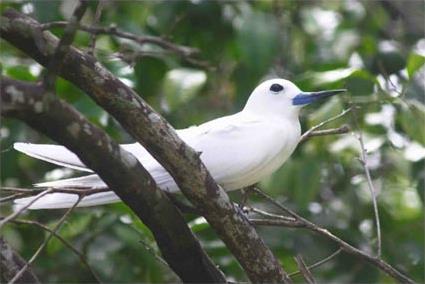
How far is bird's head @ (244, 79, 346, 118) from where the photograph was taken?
4.07 metres

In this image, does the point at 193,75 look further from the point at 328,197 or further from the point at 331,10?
the point at 331,10

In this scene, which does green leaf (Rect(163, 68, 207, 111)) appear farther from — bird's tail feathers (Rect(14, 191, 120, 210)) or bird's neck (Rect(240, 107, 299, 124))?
bird's tail feathers (Rect(14, 191, 120, 210))

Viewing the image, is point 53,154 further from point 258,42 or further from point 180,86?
point 258,42

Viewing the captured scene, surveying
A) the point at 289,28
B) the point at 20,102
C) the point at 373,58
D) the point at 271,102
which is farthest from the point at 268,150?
the point at 289,28

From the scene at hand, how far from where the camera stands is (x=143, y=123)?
→ 9.87 ft

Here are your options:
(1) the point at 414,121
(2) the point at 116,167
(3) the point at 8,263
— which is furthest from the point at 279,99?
(2) the point at 116,167

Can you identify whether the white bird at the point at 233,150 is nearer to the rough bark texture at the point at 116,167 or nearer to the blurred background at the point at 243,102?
the rough bark texture at the point at 116,167

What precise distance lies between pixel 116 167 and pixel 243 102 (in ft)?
8.03

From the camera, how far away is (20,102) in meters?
2.62

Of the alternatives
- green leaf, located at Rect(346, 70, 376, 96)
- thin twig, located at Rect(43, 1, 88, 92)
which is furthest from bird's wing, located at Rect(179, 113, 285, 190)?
thin twig, located at Rect(43, 1, 88, 92)

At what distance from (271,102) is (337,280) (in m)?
1.28

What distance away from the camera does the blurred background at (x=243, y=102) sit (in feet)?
15.3

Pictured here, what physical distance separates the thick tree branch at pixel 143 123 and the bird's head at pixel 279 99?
89 cm

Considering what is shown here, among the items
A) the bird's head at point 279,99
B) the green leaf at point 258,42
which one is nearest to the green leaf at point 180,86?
the green leaf at point 258,42
